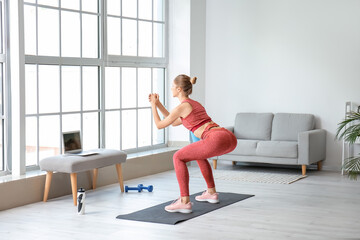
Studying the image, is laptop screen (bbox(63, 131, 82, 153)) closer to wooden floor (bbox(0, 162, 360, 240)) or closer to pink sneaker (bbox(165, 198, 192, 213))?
wooden floor (bbox(0, 162, 360, 240))

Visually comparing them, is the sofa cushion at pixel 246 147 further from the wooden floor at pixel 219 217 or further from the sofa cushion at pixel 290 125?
the wooden floor at pixel 219 217

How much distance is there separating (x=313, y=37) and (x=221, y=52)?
1425mm

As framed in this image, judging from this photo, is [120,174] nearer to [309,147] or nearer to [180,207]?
[180,207]

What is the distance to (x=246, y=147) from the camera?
8.32m

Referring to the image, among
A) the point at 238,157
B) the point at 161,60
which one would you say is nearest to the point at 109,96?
the point at 161,60

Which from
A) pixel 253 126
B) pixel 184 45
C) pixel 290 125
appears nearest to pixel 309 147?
pixel 290 125

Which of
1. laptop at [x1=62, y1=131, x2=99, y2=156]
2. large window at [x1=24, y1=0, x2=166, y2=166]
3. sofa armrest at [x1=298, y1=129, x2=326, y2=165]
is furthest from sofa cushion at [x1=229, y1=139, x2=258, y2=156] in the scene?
laptop at [x1=62, y1=131, x2=99, y2=156]

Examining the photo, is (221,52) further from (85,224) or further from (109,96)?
(85,224)

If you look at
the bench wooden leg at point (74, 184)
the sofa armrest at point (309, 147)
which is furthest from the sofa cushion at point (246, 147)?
the bench wooden leg at point (74, 184)

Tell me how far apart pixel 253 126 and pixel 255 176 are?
1.02 meters

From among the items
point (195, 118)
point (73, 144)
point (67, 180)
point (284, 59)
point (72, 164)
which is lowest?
point (67, 180)

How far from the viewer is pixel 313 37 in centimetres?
862

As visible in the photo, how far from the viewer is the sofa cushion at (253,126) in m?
8.70

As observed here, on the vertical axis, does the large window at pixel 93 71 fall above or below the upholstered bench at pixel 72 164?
above
